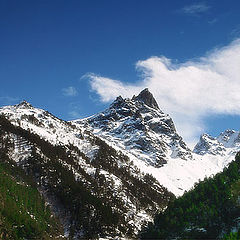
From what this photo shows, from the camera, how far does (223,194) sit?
154500 millimetres

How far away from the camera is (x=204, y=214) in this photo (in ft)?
469

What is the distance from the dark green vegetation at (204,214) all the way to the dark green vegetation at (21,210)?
53.2m

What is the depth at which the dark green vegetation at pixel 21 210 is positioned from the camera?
396ft

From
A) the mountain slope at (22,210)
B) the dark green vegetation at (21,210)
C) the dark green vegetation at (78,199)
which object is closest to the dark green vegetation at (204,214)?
the dark green vegetation at (78,199)

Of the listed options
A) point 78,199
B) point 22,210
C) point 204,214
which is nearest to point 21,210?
point 22,210

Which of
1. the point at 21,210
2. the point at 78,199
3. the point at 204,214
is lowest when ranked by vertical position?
the point at 204,214

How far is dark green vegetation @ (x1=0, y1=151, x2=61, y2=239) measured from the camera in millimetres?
120562

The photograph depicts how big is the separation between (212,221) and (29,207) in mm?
86901

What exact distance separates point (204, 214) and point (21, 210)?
285ft

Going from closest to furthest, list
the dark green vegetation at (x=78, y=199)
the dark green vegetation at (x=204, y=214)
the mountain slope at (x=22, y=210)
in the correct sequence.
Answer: the mountain slope at (x=22, y=210), the dark green vegetation at (x=204, y=214), the dark green vegetation at (x=78, y=199)

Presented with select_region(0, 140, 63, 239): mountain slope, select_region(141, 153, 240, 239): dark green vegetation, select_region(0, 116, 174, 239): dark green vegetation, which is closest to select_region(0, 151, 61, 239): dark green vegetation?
select_region(0, 140, 63, 239): mountain slope

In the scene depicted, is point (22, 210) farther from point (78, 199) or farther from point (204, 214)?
point (204, 214)

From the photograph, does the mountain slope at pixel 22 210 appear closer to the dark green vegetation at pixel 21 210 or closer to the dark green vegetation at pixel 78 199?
the dark green vegetation at pixel 21 210

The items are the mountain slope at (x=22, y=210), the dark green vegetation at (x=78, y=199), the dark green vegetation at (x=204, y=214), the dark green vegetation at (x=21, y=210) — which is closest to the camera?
the dark green vegetation at (x=21, y=210)
